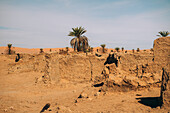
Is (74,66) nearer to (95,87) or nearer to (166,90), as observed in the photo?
(95,87)

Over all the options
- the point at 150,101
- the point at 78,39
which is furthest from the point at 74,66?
the point at 78,39

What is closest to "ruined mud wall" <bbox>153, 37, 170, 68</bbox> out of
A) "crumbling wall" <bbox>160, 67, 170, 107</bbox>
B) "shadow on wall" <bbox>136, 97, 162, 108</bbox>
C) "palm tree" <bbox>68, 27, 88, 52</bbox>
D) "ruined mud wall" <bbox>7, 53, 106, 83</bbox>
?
"shadow on wall" <bbox>136, 97, 162, 108</bbox>

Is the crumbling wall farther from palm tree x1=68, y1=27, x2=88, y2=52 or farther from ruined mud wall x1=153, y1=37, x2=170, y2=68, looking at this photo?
palm tree x1=68, y1=27, x2=88, y2=52

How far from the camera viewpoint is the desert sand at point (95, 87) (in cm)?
521

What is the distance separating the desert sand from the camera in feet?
17.1

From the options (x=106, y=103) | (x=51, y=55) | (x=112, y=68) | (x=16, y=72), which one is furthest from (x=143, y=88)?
(x=16, y=72)

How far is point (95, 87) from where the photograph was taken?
866cm

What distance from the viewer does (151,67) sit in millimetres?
7805

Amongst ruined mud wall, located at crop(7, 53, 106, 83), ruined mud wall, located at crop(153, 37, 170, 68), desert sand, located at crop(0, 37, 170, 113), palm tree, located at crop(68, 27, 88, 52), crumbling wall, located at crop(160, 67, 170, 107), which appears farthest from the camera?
palm tree, located at crop(68, 27, 88, 52)

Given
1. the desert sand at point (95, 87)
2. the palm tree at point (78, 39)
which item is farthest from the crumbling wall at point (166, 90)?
the palm tree at point (78, 39)

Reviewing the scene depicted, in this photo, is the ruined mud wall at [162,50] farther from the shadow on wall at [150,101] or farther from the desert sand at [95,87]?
the shadow on wall at [150,101]

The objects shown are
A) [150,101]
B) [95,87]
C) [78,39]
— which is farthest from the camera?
[78,39]

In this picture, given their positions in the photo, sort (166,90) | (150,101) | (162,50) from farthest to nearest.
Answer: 1. (162,50)
2. (150,101)
3. (166,90)

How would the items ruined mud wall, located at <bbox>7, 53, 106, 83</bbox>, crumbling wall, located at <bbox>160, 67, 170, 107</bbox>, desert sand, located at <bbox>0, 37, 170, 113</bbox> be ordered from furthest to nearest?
ruined mud wall, located at <bbox>7, 53, 106, 83</bbox>
desert sand, located at <bbox>0, 37, 170, 113</bbox>
crumbling wall, located at <bbox>160, 67, 170, 107</bbox>
